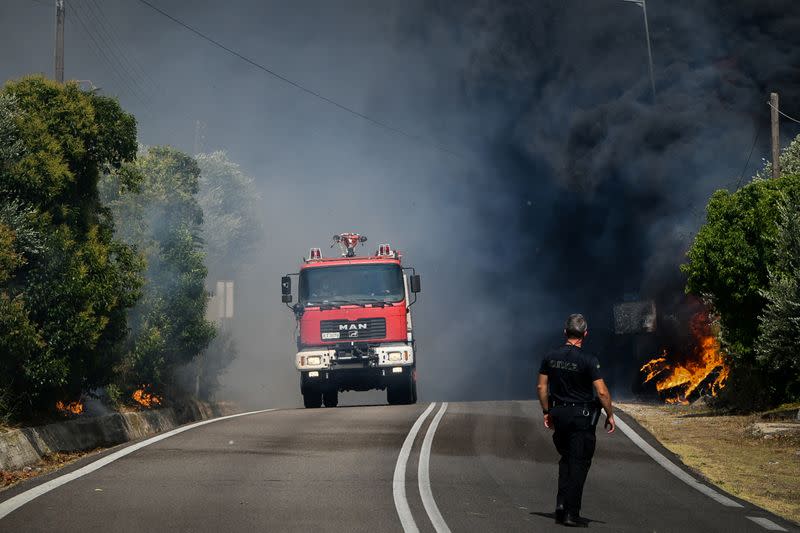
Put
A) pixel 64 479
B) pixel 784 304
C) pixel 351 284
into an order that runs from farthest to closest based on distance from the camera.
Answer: pixel 351 284, pixel 784 304, pixel 64 479

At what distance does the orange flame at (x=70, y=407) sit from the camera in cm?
1879

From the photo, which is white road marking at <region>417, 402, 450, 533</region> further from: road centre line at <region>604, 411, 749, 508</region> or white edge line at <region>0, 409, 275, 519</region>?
white edge line at <region>0, 409, 275, 519</region>

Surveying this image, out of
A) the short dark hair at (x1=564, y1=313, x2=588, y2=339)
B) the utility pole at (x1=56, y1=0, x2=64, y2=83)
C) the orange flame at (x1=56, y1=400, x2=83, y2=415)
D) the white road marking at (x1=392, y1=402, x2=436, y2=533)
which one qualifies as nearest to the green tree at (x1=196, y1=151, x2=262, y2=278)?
the utility pole at (x1=56, y1=0, x2=64, y2=83)

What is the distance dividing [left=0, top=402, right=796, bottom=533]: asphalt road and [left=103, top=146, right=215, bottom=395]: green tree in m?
9.02

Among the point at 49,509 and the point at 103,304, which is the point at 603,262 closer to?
the point at 103,304

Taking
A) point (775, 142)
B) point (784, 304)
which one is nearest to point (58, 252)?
point (784, 304)

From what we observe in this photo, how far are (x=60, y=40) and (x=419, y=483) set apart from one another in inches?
709

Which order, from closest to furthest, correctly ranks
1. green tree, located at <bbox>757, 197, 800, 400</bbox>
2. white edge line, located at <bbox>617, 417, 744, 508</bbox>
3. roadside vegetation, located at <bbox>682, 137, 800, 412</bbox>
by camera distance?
white edge line, located at <bbox>617, 417, 744, 508</bbox>
green tree, located at <bbox>757, 197, 800, 400</bbox>
roadside vegetation, located at <bbox>682, 137, 800, 412</bbox>

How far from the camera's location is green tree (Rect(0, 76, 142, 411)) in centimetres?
1627

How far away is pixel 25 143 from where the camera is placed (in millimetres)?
17094

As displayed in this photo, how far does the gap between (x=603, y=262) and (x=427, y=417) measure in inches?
1458

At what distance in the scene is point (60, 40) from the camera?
2675 centimetres

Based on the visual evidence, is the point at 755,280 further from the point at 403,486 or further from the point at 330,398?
the point at 403,486

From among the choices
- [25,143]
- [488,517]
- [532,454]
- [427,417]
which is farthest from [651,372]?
[488,517]
